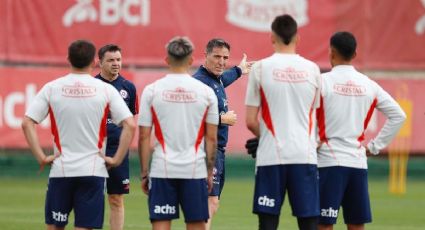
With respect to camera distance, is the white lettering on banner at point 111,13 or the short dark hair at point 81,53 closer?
the short dark hair at point 81,53

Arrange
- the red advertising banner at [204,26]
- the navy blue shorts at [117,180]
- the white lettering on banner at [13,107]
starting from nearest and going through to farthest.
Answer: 1. the navy blue shorts at [117,180]
2. the white lettering on banner at [13,107]
3. the red advertising banner at [204,26]

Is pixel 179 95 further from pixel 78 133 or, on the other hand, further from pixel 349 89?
pixel 349 89

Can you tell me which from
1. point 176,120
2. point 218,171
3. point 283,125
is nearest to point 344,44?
point 283,125

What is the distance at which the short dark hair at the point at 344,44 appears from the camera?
10930 mm

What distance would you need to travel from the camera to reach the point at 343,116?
10.9m

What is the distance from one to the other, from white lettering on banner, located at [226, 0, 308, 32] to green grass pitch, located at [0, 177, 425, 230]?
341 cm

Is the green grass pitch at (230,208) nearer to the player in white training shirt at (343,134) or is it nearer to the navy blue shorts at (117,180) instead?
the navy blue shorts at (117,180)

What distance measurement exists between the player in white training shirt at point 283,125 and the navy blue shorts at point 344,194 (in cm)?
52

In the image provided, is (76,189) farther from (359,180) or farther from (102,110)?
(359,180)

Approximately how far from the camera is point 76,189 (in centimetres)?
1062

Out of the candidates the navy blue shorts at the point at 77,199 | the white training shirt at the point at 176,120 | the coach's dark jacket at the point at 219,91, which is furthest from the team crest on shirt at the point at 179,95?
the coach's dark jacket at the point at 219,91

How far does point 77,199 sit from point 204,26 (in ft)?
49.2

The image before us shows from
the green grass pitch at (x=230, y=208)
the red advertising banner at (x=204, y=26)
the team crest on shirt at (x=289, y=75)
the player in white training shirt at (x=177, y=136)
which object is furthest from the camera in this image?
the red advertising banner at (x=204, y=26)

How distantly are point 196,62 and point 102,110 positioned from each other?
14.8 meters
